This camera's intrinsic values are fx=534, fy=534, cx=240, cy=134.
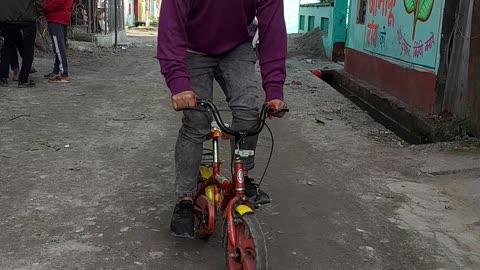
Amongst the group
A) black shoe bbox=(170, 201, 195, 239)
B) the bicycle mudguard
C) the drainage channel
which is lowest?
the drainage channel

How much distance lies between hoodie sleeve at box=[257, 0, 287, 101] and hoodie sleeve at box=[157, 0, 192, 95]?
44 cm

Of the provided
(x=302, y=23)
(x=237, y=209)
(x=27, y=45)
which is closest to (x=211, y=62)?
(x=237, y=209)

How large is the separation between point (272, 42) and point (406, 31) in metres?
5.83

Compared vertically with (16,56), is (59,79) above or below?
below

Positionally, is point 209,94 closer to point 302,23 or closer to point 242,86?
point 242,86

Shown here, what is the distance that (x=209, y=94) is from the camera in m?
3.30

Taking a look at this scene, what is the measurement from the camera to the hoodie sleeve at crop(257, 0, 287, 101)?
9.83 feet

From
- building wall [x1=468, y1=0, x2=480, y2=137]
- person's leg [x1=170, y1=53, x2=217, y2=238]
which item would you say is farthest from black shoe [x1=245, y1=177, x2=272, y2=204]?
building wall [x1=468, y1=0, x2=480, y2=137]

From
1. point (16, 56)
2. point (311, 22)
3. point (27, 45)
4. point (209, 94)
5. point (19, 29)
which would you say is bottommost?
point (16, 56)

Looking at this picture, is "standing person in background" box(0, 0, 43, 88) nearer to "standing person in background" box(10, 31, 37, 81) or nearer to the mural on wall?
"standing person in background" box(10, 31, 37, 81)

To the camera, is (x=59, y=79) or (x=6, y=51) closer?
(x=6, y=51)

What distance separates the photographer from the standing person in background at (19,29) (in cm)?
805

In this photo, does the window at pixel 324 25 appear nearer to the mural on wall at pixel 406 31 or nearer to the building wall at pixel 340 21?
the building wall at pixel 340 21

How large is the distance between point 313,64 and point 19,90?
8.40 meters
